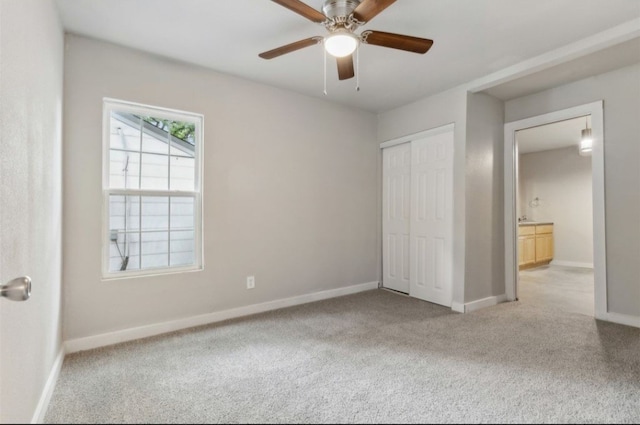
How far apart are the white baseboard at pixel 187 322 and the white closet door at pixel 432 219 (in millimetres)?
889

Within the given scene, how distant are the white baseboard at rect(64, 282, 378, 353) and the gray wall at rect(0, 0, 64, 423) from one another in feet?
1.07

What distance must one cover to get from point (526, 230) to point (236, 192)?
A: 5.13 metres

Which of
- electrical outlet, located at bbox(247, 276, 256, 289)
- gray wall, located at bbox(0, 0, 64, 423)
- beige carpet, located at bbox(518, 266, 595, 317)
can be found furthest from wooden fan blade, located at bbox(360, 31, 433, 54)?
beige carpet, located at bbox(518, 266, 595, 317)

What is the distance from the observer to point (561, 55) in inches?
98.1

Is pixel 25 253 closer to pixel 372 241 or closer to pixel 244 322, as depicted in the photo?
pixel 244 322

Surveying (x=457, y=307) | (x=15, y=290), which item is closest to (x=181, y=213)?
(x=15, y=290)

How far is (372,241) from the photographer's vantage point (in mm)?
4109

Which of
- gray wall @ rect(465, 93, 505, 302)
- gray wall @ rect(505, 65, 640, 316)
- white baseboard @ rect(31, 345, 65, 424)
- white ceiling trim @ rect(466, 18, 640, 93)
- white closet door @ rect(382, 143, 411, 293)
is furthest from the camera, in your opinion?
white closet door @ rect(382, 143, 411, 293)

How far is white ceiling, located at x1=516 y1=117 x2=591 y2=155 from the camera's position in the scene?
4.51 metres

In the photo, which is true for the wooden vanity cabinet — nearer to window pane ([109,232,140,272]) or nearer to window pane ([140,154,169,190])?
window pane ([140,154,169,190])

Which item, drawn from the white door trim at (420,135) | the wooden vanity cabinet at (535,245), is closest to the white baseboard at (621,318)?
the white door trim at (420,135)

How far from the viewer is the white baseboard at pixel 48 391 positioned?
685 millimetres

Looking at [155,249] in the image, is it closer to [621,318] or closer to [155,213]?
[155,213]

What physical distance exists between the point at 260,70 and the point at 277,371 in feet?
8.13
